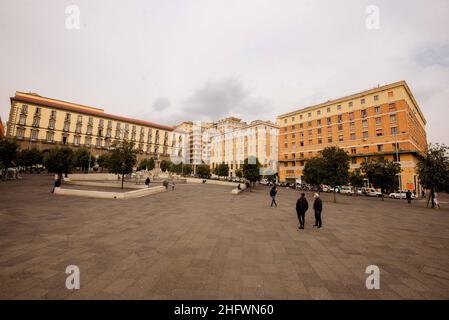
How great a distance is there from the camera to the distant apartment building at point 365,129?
122 ft

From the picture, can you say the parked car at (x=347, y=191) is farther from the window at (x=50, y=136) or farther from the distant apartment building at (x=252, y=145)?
the window at (x=50, y=136)

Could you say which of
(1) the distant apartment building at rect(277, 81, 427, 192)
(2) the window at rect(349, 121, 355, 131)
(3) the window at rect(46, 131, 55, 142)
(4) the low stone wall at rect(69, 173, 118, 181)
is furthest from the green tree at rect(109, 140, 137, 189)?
(3) the window at rect(46, 131, 55, 142)

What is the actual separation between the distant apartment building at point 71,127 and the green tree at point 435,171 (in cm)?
5646

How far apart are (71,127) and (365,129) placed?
8567cm

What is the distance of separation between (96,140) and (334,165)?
7571cm

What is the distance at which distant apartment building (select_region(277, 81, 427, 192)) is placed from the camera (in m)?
37.1

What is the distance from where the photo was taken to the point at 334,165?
69.9 ft

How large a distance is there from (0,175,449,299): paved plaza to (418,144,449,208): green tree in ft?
47.0

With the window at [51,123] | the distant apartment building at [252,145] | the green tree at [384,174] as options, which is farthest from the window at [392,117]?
the window at [51,123]

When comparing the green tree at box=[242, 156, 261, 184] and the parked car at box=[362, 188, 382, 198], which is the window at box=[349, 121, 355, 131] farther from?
the green tree at box=[242, 156, 261, 184]

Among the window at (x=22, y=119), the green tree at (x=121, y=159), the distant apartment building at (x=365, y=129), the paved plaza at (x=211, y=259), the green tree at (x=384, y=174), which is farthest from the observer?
the window at (x=22, y=119)
